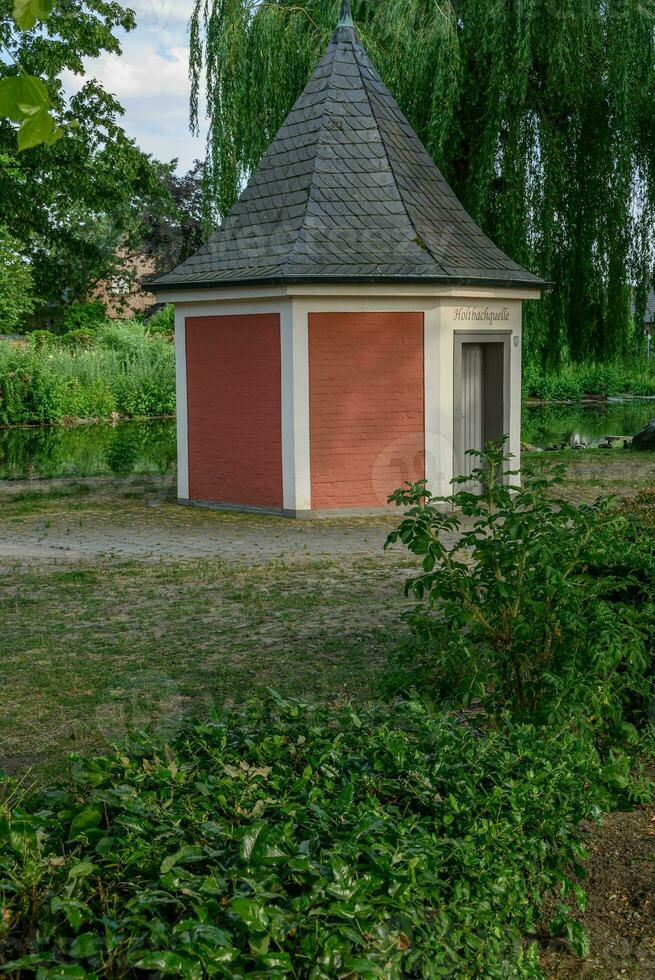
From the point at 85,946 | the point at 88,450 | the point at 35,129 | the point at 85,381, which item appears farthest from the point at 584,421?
the point at 35,129

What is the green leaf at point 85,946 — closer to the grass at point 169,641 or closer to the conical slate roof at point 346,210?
the grass at point 169,641

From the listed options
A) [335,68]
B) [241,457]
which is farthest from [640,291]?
[241,457]

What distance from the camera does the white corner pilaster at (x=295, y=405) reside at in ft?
48.1

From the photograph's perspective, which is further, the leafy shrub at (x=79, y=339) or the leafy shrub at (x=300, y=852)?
the leafy shrub at (x=79, y=339)

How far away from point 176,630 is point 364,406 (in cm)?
673

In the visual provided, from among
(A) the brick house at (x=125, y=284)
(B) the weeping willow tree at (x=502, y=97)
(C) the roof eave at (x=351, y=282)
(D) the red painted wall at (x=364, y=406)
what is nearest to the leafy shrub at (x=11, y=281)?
(A) the brick house at (x=125, y=284)

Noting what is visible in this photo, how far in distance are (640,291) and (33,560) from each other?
12.6m

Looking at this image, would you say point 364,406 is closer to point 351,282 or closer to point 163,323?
point 351,282

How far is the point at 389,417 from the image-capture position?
15.1 metres

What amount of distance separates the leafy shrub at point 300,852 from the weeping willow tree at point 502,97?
15897mm

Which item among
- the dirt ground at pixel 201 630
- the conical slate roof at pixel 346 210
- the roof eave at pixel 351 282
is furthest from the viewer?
the conical slate roof at pixel 346 210

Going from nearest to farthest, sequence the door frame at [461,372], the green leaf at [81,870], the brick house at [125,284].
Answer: the green leaf at [81,870] → the door frame at [461,372] → the brick house at [125,284]

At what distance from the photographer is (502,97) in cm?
1800

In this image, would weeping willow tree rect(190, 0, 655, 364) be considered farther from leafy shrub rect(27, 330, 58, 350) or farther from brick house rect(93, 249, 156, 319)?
brick house rect(93, 249, 156, 319)
